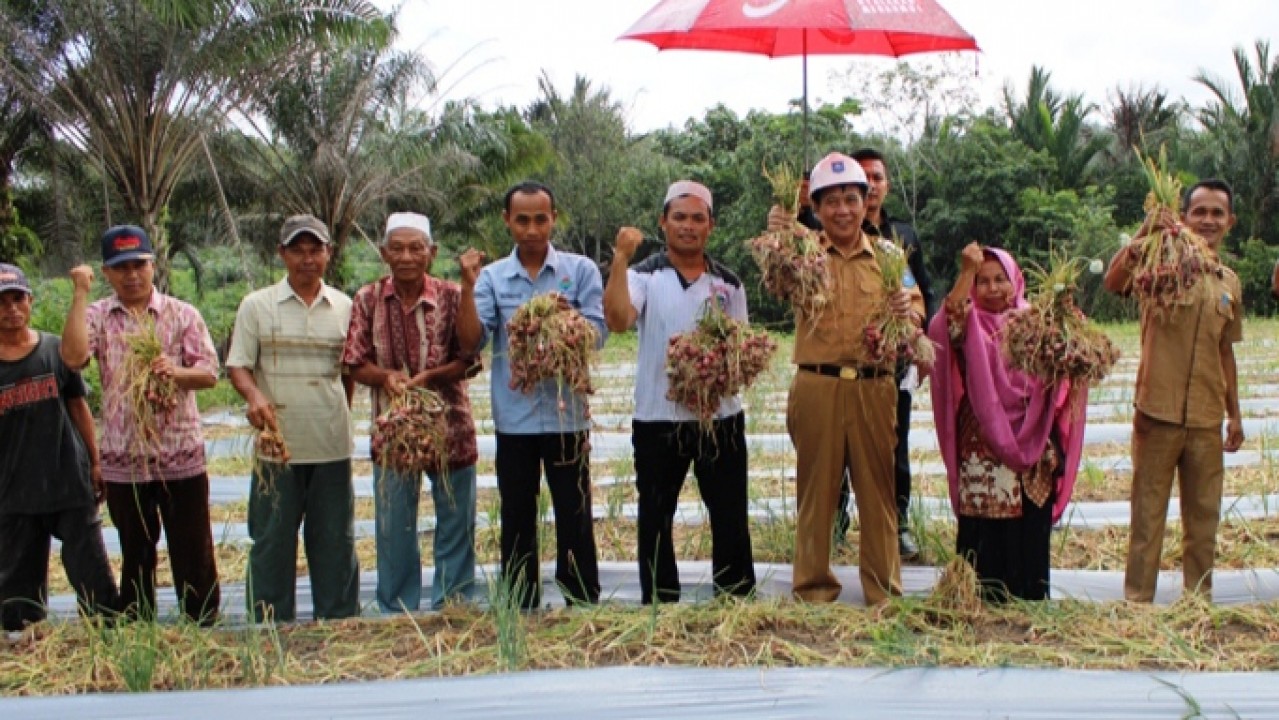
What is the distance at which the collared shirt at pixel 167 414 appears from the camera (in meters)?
4.17

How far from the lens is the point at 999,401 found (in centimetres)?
406

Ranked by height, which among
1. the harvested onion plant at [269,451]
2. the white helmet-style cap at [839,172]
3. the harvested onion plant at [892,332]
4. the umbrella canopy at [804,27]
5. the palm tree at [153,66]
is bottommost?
the harvested onion plant at [269,451]

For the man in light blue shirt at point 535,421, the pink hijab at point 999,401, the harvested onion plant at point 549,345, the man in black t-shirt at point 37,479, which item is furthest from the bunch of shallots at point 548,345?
the man in black t-shirt at point 37,479

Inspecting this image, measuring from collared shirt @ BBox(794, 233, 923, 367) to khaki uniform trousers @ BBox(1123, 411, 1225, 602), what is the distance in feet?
3.67

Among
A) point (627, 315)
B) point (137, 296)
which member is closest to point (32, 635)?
point (137, 296)

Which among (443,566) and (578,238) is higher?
(578,238)

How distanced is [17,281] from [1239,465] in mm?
6907

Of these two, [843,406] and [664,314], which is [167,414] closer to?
[664,314]

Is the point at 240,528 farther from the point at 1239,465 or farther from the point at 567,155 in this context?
the point at 567,155

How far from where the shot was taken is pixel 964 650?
3.27 metres

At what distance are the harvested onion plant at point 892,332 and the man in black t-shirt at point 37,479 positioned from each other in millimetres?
3008

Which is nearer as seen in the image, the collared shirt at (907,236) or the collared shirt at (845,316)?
the collared shirt at (845,316)

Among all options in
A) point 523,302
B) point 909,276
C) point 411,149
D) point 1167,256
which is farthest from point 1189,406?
point 411,149

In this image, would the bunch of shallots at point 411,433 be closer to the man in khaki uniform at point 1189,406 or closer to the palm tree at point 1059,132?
the man in khaki uniform at point 1189,406
